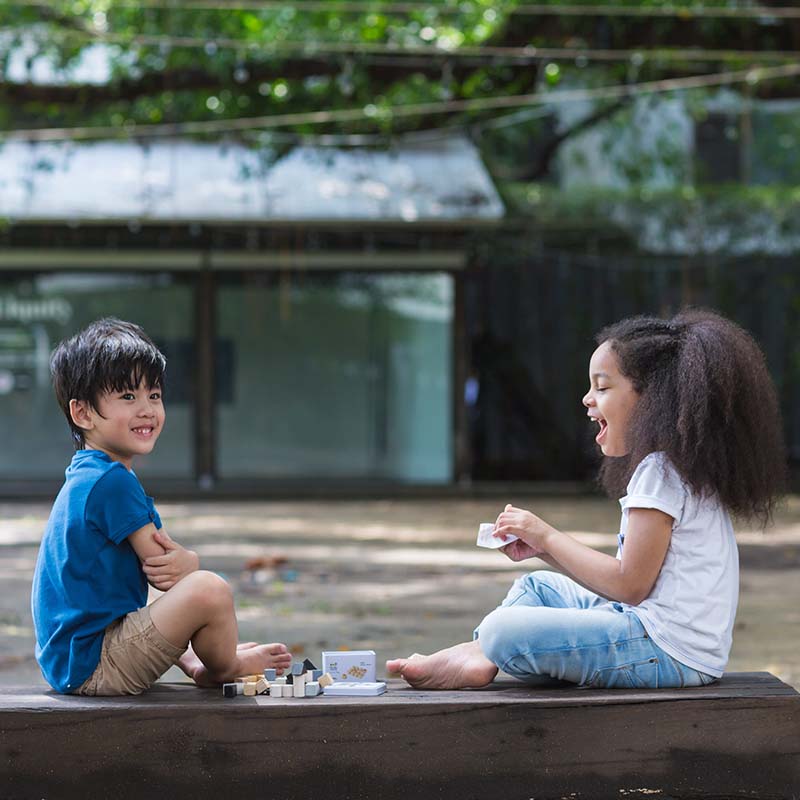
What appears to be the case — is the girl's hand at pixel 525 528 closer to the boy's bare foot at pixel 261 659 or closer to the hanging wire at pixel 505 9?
the boy's bare foot at pixel 261 659

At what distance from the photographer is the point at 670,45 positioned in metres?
13.5

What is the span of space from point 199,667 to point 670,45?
10924mm

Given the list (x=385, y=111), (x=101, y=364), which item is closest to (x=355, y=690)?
(x=101, y=364)

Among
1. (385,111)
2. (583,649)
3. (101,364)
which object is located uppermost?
(385,111)

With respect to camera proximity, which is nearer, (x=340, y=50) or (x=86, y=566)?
(x=86, y=566)

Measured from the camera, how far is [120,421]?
3.71 m

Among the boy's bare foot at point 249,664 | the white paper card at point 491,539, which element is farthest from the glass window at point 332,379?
the white paper card at point 491,539

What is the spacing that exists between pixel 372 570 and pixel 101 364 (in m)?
6.28

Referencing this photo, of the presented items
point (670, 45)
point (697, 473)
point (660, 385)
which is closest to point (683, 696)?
point (697, 473)

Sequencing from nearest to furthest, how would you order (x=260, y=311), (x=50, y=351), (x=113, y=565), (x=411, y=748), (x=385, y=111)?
(x=411, y=748)
(x=113, y=565)
(x=385, y=111)
(x=50, y=351)
(x=260, y=311)

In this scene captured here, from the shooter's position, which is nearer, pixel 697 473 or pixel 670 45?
pixel 697 473

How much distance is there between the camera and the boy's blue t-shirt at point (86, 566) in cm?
357

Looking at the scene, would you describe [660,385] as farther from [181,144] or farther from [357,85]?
[181,144]

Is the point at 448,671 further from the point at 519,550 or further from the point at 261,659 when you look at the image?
the point at 261,659
